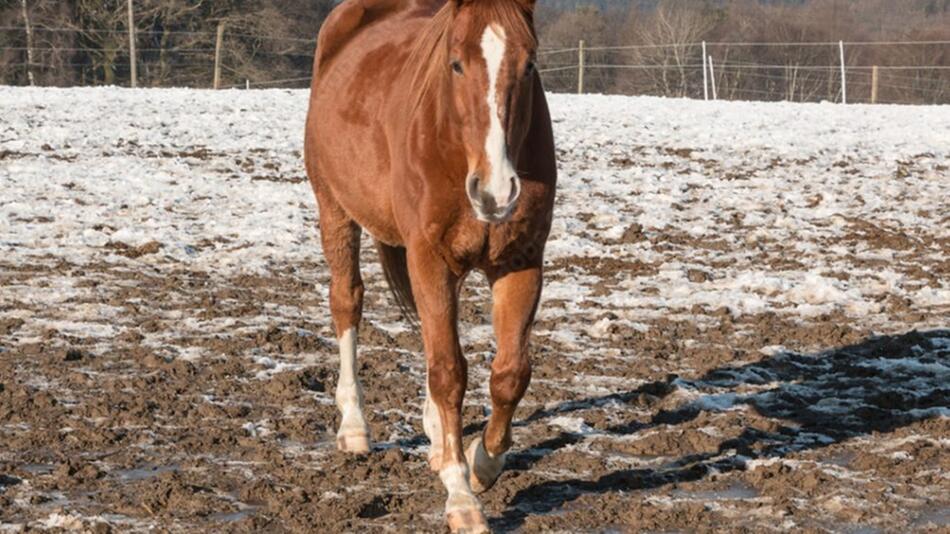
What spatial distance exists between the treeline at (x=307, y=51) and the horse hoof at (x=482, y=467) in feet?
73.9

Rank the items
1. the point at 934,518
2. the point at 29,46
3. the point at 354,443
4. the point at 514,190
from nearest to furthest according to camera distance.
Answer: the point at 514,190
the point at 934,518
the point at 354,443
the point at 29,46

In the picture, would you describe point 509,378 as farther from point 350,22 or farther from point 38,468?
point 350,22

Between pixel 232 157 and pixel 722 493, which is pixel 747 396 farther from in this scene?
pixel 232 157

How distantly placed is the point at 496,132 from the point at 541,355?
9.36 feet

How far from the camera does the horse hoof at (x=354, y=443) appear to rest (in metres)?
4.77

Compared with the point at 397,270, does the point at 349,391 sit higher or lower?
lower

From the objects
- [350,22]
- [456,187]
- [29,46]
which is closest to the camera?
Result: [456,187]

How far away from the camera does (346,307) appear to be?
5.45 m

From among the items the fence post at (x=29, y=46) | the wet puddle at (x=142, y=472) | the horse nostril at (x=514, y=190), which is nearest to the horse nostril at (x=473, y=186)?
the horse nostril at (x=514, y=190)

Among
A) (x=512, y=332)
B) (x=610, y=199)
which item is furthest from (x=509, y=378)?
(x=610, y=199)

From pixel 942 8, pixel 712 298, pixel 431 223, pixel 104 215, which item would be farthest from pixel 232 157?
pixel 942 8

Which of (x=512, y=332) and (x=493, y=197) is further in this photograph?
(x=512, y=332)

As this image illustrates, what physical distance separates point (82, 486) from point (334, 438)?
1.08 meters

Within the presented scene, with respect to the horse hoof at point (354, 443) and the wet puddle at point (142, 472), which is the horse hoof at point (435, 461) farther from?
the wet puddle at point (142, 472)
